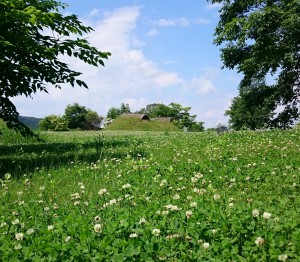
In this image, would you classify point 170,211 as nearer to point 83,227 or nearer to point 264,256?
point 83,227

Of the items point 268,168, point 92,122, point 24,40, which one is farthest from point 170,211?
point 92,122

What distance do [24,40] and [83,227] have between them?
6.04m

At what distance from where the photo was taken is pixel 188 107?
448 feet

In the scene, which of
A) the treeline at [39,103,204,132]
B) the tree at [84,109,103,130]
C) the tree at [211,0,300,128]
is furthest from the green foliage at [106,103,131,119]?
the tree at [211,0,300,128]

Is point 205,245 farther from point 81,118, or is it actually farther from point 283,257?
point 81,118

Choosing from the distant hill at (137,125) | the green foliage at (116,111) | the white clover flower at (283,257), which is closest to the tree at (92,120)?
the green foliage at (116,111)

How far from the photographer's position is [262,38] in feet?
92.0

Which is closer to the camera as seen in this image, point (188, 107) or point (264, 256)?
point (264, 256)

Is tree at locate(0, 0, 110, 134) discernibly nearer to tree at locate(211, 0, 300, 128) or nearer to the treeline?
tree at locate(211, 0, 300, 128)

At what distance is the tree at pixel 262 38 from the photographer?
27078 mm

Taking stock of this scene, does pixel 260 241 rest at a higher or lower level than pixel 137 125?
lower

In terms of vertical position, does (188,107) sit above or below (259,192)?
above

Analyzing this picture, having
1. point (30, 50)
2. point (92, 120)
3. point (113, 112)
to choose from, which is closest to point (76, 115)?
point (92, 120)

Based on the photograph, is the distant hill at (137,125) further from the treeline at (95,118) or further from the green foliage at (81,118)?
the green foliage at (81,118)
